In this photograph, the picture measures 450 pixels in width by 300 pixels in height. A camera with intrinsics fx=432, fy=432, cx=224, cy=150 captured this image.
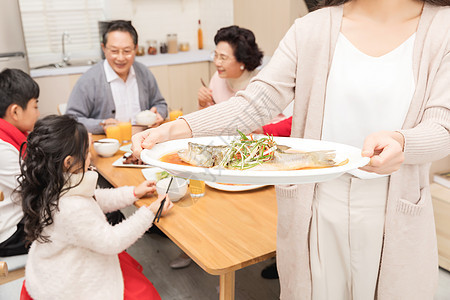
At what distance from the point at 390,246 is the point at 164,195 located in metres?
0.90

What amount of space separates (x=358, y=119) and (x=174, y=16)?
4.80 metres

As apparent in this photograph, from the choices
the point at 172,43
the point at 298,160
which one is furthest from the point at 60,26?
the point at 298,160

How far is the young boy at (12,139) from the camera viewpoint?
1.98 m

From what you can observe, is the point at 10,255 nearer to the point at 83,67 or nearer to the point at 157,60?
the point at 83,67

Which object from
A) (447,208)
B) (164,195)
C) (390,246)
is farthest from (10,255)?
(447,208)

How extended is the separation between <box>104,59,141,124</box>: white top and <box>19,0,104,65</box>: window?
88.2 inches

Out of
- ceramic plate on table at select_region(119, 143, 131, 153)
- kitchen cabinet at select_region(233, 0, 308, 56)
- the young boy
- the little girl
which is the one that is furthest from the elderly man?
kitchen cabinet at select_region(233, 0, 308, 56)

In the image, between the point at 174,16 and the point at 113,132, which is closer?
the point at 113,132

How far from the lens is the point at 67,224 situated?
1.56 m

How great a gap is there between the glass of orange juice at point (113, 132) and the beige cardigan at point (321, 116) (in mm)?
1489

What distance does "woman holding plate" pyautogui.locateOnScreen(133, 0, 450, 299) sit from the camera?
1.09m

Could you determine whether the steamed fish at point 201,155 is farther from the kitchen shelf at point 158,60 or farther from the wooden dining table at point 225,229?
Answer: the kitchen shelf at point 158,60

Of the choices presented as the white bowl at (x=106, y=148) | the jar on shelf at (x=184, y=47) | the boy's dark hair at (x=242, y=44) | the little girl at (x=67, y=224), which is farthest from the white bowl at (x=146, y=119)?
the jar on shelf at (x=184, y=47)

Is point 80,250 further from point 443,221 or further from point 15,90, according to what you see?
point 443,221
